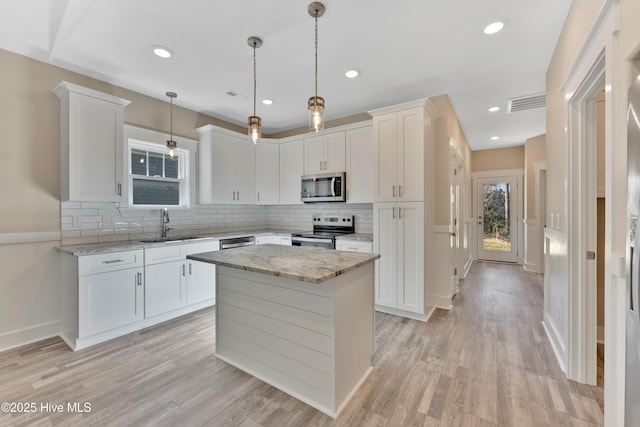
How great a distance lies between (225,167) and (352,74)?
2259 millimetres

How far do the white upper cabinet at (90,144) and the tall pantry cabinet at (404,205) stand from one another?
2.91 m

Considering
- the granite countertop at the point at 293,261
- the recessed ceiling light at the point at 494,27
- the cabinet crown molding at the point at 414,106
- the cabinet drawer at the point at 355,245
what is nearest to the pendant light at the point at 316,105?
the granite countertop at the point at 293,261

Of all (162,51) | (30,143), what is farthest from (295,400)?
(30,143)

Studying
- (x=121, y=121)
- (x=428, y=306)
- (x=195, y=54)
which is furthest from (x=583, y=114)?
(x=121, y=121)

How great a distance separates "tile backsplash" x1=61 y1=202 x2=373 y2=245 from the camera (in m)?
2.97

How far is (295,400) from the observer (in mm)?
1869

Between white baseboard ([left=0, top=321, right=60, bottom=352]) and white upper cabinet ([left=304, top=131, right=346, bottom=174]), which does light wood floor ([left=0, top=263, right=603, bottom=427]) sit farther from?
white upper cabinet ([left=304, top=131, right=346, bottom=174])

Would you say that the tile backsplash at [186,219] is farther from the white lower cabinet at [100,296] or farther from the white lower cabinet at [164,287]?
the white lower cabinet at [164,287]

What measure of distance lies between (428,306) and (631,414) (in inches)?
85.1

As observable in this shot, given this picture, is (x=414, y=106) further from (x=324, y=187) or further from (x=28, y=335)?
(x=28, y=335)

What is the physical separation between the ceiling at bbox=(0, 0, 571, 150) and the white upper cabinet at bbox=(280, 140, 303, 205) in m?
0.96

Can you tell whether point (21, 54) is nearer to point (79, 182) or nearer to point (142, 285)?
point (79, 182)

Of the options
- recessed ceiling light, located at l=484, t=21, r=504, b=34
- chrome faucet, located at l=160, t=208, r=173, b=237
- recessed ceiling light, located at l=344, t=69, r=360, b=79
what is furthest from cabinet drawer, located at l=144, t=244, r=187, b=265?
recessed ceiling light, located at l=484, t=21, r=504, b=34

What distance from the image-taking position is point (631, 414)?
3.74ft
